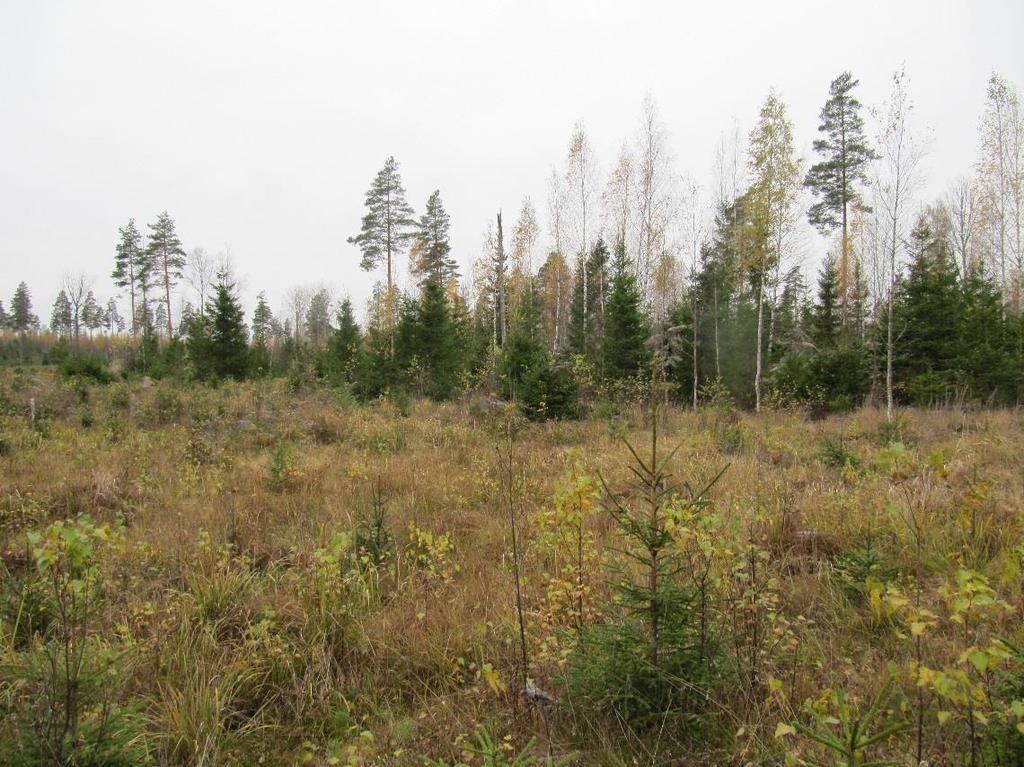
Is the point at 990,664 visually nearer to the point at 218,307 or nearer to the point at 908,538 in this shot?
the point at 908,538

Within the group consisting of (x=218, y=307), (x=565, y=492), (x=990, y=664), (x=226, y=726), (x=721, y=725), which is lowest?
(x=226, y=726)

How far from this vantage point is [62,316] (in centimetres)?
5341

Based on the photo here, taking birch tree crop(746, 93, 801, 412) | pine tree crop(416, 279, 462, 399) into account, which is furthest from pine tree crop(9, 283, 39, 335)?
birch tree crop(746, 93, 801, 412)

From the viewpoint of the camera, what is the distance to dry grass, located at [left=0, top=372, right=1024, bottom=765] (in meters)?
2.37

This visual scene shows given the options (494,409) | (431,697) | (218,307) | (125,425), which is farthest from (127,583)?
→ (218,307)

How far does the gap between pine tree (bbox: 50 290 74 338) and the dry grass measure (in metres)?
58.5

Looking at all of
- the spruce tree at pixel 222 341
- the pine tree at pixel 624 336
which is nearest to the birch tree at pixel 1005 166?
the pine tree at pixel 624 336

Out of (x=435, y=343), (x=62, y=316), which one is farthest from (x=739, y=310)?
(x=62, y=316)

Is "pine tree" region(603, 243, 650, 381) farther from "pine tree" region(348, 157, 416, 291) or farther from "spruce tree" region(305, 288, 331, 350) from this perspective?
"spruce tree" region(305, 288, 331, 350)

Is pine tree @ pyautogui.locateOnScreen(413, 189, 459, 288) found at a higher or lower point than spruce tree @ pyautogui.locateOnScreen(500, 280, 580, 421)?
higher

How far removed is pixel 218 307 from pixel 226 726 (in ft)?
74.7

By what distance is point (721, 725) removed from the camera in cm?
216

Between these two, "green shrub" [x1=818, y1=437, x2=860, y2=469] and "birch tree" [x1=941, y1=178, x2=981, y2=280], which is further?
"birch tree" [x1=941, y1=178, x2=981, y2=280]

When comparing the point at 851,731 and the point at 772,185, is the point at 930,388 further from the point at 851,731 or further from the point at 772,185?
the point at 851,731
